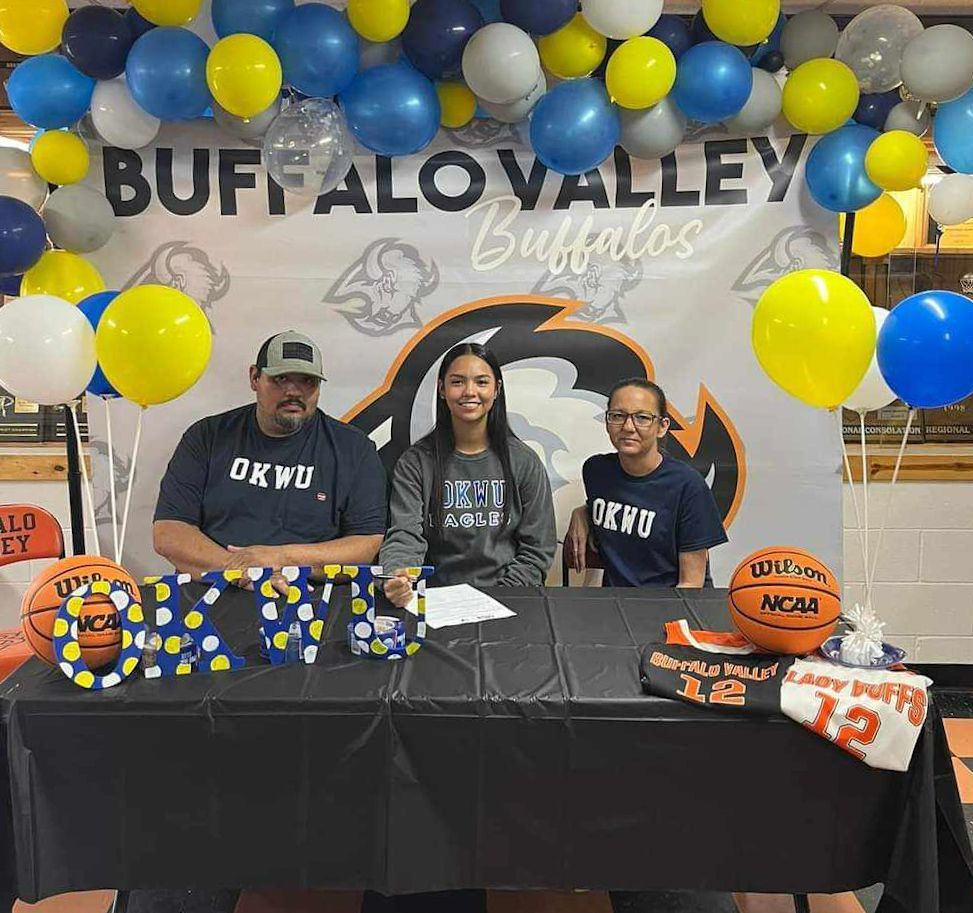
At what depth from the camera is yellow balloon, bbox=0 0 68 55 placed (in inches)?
98.6

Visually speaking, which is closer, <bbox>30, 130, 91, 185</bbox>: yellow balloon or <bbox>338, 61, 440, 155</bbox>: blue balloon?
<bbox>338, 61, 440, 155</bbox>: blue balloon

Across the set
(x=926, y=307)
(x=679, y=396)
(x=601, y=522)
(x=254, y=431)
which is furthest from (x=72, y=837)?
(x=679, y=396)

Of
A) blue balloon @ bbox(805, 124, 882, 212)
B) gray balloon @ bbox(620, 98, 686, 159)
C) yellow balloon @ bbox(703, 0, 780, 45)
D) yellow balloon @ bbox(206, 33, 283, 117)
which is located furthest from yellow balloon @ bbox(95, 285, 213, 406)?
blue balloon @ bbox(805, 124, 882, 212)

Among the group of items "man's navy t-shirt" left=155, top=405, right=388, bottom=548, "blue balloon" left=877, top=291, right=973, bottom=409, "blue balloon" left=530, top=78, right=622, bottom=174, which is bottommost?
"man's navy t-shirt" left=155, top=405, right=388, bottom=548

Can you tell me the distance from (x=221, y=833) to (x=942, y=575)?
2.86 meters

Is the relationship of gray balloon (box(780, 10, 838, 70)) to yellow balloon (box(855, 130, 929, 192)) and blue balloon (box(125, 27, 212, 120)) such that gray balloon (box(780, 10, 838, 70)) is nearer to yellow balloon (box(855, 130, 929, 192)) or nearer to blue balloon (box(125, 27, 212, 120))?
yellow balloon (box(855, 130, 929, 192))

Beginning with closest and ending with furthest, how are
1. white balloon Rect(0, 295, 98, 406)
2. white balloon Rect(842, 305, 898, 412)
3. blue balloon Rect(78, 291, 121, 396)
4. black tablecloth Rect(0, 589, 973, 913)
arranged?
black tablecloth Rect(0, 589, 973, 913), white balloon Rect(0, 295, 98, 406), white balloon Rect(842, 305, 898, 412), blue balloon Rect(78, 291, 121, 396)

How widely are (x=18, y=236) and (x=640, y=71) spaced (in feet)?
5.85

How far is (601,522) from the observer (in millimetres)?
2691

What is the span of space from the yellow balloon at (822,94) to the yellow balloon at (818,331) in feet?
3.43

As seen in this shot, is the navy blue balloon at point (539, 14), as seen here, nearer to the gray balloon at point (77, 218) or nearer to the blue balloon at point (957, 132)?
the blue balloon at point (957, 132)

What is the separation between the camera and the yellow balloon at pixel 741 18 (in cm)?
255

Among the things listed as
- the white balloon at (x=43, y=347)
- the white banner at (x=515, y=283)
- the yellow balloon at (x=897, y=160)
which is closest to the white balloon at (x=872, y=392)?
the yellow balloon at (x=897, y=160)

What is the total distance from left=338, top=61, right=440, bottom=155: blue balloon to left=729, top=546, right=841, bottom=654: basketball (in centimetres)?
162
